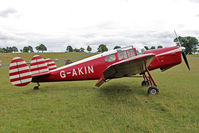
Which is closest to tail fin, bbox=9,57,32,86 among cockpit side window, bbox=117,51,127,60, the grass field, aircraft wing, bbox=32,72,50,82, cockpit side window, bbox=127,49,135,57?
aircraft wing, bbox=32,72,50,82

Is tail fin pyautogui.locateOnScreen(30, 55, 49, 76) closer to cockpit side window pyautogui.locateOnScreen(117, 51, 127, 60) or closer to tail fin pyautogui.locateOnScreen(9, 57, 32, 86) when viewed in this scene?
tail fin pyautogui.locateOnScreen(9, 57, 32, 86)

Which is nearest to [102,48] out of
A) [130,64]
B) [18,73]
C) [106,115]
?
[18,73]

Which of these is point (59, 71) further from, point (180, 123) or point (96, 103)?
point (180, 123)

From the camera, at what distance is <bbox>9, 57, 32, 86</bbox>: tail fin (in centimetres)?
537

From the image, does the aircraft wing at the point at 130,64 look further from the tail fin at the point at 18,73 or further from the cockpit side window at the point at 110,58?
the tail fin at the point at 18,73

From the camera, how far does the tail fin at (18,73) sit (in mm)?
5374

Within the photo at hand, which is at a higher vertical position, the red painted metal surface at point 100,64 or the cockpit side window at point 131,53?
the cockpit side window at point 131,53

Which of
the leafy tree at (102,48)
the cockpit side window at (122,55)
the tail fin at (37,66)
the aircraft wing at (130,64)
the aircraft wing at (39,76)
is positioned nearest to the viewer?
the aircraft wing at (130,64)

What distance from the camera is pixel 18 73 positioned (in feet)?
17.9

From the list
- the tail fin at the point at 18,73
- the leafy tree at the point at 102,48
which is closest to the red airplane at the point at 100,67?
the tail fin at the point at 18,73

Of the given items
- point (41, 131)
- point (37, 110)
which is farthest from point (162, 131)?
point (37, 110)

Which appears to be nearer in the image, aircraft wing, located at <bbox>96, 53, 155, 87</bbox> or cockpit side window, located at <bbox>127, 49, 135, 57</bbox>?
aircraft wing, located at <bbox>96, 53, 155, 87</bbox>

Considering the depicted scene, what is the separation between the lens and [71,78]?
6141 mm

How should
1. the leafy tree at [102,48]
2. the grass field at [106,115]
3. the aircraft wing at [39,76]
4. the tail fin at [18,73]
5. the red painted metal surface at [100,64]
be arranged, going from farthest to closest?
the leafy tree at [102,48], the aircraft wing at [39,76], the red painted metal surface at [100,64], the tail fin at [18,73], the grass field at [106,115]
